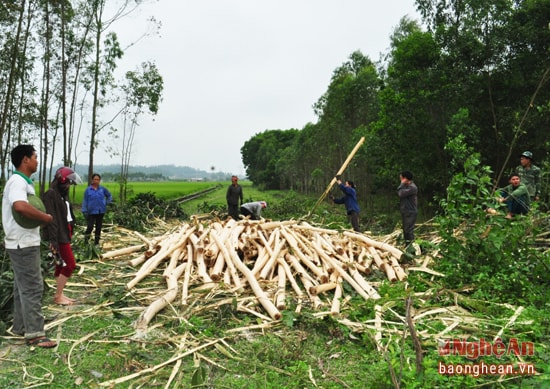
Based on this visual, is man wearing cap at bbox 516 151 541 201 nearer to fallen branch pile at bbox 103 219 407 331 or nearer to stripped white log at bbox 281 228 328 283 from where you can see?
fallen branch pile at bbox 103 219 407 331

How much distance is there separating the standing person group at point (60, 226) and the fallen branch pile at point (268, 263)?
0.83 meters

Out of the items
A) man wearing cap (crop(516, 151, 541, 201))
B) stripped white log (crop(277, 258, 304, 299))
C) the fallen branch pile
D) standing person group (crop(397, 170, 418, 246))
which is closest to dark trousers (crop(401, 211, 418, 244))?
standing person group (crop(397, 170, 418, 246))

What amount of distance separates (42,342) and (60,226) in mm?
1492

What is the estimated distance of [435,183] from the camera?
14.5 metres

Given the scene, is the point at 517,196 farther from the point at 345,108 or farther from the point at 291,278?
the point at 345,108

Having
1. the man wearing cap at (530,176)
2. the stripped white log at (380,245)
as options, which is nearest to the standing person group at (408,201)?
the stripped white log at (380,245)

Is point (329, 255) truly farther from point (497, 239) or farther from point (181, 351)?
point (181, 351)

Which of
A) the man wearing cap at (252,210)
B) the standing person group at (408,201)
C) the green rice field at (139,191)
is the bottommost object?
the green rice field at (139,191)

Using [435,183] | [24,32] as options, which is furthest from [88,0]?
[435,183]

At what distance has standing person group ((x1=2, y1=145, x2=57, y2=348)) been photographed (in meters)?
3.78

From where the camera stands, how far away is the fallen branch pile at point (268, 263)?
5.08 m

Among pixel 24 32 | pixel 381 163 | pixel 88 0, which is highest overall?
pixel 88 0

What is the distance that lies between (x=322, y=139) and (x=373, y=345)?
85.3ft

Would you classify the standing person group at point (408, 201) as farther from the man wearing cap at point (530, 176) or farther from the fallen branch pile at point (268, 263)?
the man wearing cap at point (530, 176)
